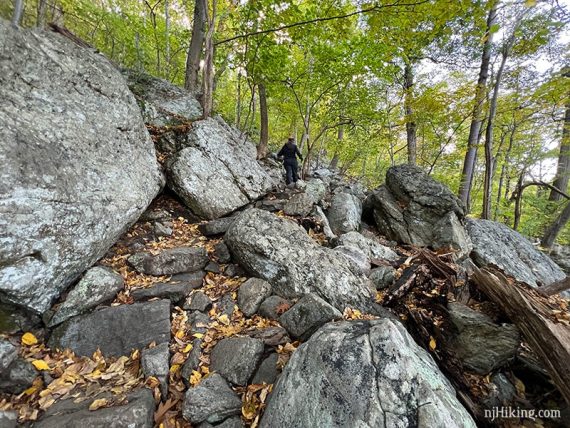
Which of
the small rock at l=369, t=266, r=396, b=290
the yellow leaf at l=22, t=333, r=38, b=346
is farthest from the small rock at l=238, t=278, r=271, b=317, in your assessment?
the yellow leaf at l=22, t=333, r=38, b=346

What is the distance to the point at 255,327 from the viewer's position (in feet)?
11.0

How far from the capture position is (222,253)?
4508 millimetres

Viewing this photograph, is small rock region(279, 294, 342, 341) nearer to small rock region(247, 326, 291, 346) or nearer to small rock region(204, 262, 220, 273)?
small rock region(247, 326, 291, 346)

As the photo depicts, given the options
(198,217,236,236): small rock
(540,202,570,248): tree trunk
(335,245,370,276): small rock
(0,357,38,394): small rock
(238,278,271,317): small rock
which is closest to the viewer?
(0,357,38,394): small rock

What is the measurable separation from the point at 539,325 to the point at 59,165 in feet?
21.4

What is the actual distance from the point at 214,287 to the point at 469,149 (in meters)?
10.8

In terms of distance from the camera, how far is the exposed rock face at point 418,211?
669 cm

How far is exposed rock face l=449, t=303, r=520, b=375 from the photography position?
119 inches

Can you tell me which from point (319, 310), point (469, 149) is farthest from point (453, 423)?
point (469, 149)

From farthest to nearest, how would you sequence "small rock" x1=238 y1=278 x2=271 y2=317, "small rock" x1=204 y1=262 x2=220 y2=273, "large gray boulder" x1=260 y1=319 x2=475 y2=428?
"small rock" x1=204 y1=262 x2=220 y2=273 → "small rock" x1=238 y1=278 x2=271 y2=317 → "large gray boulder" x1=260 y1=319 x2=475 y2=428

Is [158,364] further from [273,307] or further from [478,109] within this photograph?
[478,109]

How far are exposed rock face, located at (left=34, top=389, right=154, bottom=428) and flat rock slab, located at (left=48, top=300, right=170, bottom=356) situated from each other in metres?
0.64

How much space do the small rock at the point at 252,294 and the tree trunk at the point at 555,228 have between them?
14.3 meters

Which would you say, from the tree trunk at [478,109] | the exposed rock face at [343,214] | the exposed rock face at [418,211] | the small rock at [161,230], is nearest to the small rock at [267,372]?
the small rock at [161,230]
